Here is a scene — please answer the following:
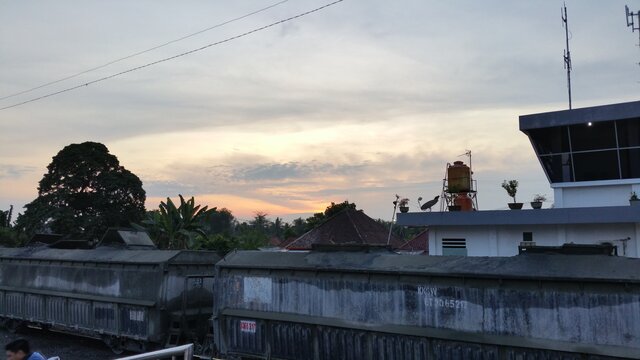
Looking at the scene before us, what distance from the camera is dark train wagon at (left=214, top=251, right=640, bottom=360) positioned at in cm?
934

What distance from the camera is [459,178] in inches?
833

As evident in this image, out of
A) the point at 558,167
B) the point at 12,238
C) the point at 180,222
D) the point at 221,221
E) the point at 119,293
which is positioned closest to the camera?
the point at 119,293

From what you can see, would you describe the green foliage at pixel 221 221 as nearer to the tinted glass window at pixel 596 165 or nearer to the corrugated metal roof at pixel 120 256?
the corrugated metal roof at pixel 120 256

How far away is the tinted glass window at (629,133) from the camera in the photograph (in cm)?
1697

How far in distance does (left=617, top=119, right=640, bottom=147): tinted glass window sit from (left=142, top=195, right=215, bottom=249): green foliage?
28463mm

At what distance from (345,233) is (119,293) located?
101 ft

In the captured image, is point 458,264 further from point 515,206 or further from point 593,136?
point 593,136

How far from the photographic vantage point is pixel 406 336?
1136 centimetres

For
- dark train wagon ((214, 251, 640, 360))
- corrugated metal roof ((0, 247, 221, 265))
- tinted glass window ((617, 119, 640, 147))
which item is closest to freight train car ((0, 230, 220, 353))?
corrugated metal roof ((0, 247, 221, 265))

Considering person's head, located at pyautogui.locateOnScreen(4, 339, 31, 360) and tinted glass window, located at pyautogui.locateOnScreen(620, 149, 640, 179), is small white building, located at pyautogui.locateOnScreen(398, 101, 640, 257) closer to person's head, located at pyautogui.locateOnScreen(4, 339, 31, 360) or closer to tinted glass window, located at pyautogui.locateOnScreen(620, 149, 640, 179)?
tinted glass window, located at pyautogui.locateOnScreen(620, 149, 640, 179)

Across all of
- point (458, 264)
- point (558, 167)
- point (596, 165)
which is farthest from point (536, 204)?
point (458, 264)

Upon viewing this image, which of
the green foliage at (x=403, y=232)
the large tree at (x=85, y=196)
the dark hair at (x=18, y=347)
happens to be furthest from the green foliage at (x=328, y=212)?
the dark hair at (x=18, y=347)

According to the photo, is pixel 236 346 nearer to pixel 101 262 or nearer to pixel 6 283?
pixel 101 262

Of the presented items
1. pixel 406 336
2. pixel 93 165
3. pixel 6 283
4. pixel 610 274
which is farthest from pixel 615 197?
pixel 93 165
